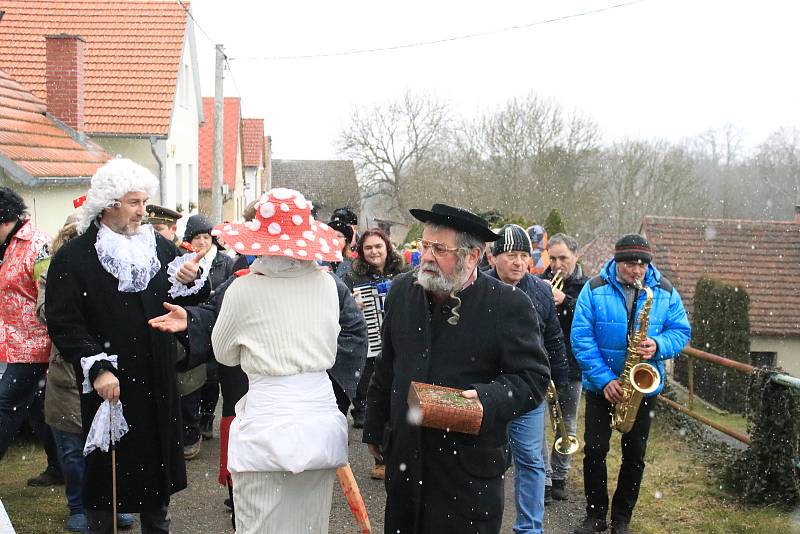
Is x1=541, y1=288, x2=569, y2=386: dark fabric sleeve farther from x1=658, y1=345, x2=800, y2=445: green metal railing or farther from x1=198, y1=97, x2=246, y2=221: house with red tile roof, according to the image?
x1=198, y1=97, x2=246, y2=221: house with red tile roof

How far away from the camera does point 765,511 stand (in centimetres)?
558

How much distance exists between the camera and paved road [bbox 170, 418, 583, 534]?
5.55 m

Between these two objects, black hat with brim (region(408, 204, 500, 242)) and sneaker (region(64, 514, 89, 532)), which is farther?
sneaker (region(64, 514, 89, 532))

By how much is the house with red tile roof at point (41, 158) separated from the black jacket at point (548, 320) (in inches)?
253

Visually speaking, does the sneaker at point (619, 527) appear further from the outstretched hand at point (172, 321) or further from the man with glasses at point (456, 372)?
the outstretched hand at point (172, 321)

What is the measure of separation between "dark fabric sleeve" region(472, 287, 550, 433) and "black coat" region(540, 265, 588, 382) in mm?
3186

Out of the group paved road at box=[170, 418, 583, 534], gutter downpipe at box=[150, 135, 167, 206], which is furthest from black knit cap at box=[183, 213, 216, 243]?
gutter downpipe at box=[150, 135, 167, 206]

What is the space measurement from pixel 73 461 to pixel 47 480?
48.7 inches

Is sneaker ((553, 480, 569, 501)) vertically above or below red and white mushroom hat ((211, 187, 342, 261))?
below

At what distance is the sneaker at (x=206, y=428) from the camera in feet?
25.4

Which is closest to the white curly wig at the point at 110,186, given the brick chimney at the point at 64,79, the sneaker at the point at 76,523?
the sneaker at the point at 76,523

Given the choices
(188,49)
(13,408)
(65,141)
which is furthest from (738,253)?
(13,408)

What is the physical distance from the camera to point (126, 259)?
4.13 metres

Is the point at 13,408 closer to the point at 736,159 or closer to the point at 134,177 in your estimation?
the point at 134,177
